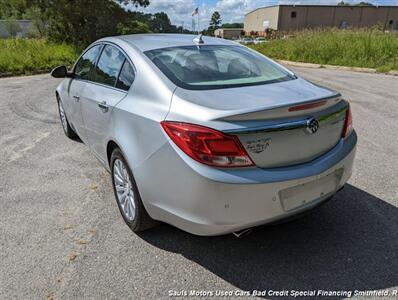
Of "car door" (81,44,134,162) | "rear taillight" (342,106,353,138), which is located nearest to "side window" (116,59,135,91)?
"car door" (81,44,134,162)

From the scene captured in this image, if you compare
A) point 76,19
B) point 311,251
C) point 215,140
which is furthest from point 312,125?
point 76,19

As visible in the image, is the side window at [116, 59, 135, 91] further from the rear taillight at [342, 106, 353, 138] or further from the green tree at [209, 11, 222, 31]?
the green tree at [209, 11, 222, 31]

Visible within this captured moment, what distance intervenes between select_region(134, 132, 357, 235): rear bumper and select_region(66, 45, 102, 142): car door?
75.1 inches

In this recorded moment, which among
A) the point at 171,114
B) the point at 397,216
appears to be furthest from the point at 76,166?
the point at 397,216

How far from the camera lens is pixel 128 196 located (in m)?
3.07

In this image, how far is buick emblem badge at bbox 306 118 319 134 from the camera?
245cm

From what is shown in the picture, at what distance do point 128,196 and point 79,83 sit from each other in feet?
5.95

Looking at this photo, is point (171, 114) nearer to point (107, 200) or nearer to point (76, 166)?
point (107, 200)

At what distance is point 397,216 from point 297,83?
152 cm

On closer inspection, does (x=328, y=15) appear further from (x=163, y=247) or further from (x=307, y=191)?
(x=163, y=247)

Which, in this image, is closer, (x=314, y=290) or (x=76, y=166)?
(x=314, y=290)

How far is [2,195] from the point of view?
382cm

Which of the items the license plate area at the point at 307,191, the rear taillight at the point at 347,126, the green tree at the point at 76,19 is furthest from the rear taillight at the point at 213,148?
the green tree at the point at 76,19

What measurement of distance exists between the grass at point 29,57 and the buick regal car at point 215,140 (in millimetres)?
12683
